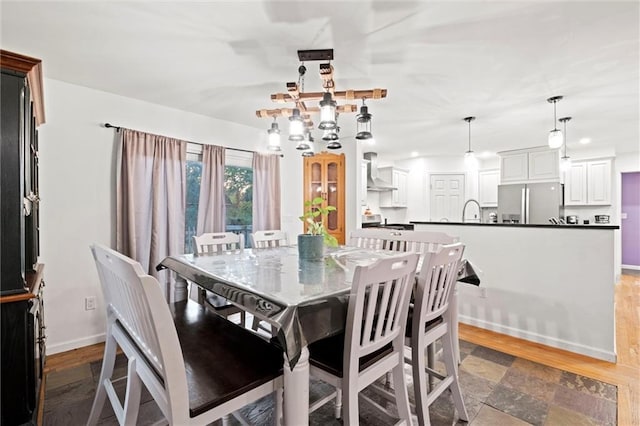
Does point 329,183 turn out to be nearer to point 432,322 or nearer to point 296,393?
point 432,322

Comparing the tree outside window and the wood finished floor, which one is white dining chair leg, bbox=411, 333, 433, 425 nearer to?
the wood finished floor

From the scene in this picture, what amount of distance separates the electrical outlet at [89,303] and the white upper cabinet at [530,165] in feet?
21.4

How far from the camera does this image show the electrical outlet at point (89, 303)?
2.69 meters

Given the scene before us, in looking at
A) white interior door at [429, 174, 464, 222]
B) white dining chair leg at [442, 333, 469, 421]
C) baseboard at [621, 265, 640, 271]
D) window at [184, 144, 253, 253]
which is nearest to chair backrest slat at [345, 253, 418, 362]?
white dining chair leg at [442, 333, 469, 421]

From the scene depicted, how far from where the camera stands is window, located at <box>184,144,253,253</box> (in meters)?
3.49

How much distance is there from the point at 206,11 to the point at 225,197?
2386 millimetres

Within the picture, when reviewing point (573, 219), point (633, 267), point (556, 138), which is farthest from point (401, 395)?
point (633, 267)

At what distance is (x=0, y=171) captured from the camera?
1411mm

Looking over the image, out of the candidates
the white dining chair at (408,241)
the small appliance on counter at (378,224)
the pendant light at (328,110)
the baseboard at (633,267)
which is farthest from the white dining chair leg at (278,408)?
the baseboard at (633,267)

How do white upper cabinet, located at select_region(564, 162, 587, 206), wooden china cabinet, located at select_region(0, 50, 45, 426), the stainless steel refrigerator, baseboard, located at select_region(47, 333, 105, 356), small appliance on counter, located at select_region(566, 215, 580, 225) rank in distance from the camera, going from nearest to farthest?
wooden china cabinet, located at select_region(0, 50, 45, 426)
baseboard, located at select_region(47, 333, 105, 356)
the stainless steel refrigerator
white upper cabinet, located at select_region(564, 162, 587, 206)
small appliance on counter, located at select_region(566, 215, 580, 225)

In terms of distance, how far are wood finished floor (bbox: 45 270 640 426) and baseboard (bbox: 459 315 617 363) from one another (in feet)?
0.16

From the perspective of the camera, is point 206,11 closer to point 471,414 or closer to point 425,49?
point 425,49

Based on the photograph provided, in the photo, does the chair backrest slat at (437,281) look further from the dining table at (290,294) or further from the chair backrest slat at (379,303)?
the dining table at (290,294)

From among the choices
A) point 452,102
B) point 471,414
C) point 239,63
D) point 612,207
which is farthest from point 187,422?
point 612,207
